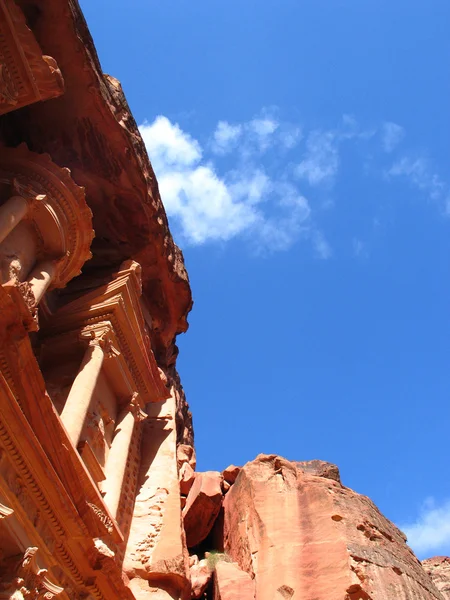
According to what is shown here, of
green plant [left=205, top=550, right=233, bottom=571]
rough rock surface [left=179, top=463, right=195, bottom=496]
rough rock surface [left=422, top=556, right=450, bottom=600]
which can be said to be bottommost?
green plant [left=205, top=550, right=233, bottom=571]

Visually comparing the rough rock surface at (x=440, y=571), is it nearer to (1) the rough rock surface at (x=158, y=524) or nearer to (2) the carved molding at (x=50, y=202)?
(1) the rough rock surface at (x=158, y=524)

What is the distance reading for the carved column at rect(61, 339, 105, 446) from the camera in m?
10.8

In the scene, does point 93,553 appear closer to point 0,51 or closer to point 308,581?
point 308,581

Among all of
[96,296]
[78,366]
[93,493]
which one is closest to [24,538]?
[93,493]

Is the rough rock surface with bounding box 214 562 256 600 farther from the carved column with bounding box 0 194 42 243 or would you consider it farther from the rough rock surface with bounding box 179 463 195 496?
the carved column with bounding box 0 194 42 243

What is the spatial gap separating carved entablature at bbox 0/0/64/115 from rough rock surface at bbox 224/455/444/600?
38.7ft

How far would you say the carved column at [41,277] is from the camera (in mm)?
11773

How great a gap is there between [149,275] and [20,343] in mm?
10539

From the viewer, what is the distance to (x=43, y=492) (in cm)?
790

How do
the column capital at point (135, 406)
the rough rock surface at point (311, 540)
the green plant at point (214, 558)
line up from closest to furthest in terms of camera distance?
the rough rock surface at point (311, 540) < the column capital at point (135, 406) < the green plant at point (214, 558)

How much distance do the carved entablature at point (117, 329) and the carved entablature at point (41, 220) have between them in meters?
1.09

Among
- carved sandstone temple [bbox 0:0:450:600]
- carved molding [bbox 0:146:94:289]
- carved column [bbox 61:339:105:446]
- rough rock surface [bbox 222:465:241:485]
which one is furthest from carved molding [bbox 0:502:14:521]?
rough rock surface [bbox 222:465:241:485]

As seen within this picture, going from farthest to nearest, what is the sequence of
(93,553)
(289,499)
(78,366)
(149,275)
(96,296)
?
(149,275) < (289,499) < (96,296) < (78,366) < (93,553)

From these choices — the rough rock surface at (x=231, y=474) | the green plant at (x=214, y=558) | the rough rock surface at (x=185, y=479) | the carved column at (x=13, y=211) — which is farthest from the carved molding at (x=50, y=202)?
the rough rock surface at (x=231, y=474)
